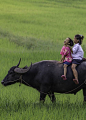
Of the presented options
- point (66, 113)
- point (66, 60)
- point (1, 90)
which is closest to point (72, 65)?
point (66, 60)

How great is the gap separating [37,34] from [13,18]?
7957mm

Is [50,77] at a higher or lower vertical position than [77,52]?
lower

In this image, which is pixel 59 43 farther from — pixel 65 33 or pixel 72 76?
pixel 72 76

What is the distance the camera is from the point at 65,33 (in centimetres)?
2200

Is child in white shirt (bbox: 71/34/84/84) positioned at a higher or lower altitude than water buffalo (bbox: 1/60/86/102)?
higher

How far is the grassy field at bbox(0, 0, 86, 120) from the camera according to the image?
5.27 m

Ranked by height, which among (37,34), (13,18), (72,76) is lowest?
(72,76)

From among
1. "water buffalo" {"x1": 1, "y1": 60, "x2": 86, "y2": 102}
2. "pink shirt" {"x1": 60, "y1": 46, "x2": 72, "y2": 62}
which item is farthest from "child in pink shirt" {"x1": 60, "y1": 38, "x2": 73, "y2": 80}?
"water buffalo" {"x1": 1, "y1": 60, "x2": 86, "y2": 102}

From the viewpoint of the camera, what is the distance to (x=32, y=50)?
1513 cm

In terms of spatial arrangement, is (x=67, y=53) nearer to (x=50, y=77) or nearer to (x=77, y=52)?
(x=77, y=52)

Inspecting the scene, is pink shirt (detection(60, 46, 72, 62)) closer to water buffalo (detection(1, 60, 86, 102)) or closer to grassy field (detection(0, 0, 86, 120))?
water buffalo (detection(1, 60, 86, 102))

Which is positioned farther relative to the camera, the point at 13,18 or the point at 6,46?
the point at 13,18

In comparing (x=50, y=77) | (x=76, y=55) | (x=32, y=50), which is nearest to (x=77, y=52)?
(x=76, y=55)

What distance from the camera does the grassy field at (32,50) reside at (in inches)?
207
